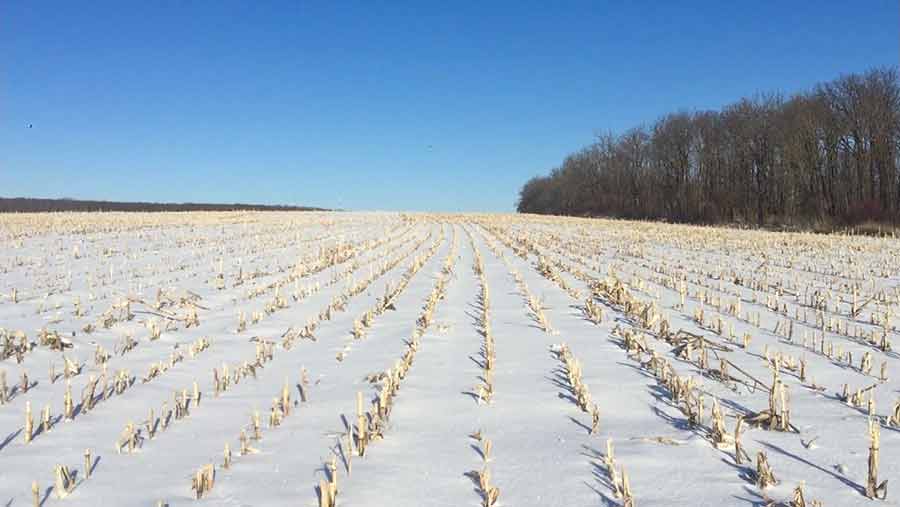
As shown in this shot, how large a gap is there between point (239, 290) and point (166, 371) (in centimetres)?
471

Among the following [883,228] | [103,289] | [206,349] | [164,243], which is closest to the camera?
[206,349]

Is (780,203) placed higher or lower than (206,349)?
higher

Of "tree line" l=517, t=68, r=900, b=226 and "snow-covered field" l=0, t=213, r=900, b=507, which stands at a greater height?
"tree line" l=517, t=68, r=900, b=226

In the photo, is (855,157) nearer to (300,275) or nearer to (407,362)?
(300,275)

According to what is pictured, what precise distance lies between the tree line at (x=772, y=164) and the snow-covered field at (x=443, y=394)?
33.0 metres

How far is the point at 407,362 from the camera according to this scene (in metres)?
5.19

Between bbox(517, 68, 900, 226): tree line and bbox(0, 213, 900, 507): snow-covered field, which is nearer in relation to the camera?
bbox(0, 213, 900, 507): snow-covered field

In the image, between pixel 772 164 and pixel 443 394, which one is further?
pixel 772 164

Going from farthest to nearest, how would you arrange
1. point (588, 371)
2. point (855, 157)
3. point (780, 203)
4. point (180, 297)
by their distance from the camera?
point (780, 203)
point (855, 157)
point (180, 297)
point (588, 371)

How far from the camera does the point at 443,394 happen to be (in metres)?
4.39

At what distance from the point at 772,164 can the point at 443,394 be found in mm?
56874

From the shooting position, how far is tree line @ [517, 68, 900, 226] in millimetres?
41031

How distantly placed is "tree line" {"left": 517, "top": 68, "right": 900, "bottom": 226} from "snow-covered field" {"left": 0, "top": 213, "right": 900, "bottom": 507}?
32986 mm

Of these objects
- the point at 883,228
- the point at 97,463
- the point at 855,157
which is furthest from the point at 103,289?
the point at 855,157
